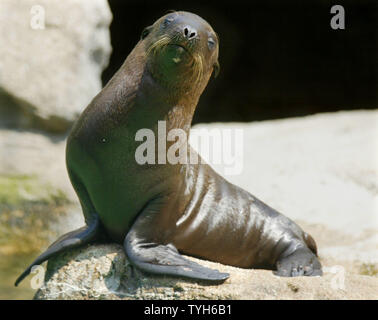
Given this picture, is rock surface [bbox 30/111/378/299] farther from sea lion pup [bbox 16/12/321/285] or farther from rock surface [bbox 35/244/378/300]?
sea lion pup [bbox 16/12/321/285]

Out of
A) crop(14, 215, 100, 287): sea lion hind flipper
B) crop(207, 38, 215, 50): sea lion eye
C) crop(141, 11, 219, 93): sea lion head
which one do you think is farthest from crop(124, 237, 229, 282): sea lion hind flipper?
crop(207, 38, 215, 50): sea lion eye

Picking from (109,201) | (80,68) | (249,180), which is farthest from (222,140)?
(109,201)

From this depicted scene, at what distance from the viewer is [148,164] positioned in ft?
14.0

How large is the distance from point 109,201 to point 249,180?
3.77 metres

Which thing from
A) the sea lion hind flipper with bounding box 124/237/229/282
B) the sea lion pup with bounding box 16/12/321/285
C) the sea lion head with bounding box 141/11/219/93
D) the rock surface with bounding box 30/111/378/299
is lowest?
the rock surface with bounding box 30/111/378/299

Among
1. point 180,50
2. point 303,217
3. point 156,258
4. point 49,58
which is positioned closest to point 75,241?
point 156,258

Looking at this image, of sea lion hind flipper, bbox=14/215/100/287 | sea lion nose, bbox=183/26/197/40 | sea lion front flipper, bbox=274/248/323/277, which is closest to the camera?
sea lion nose, bbox=183/26/197/40

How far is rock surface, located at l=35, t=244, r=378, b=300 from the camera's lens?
4004 millimetres

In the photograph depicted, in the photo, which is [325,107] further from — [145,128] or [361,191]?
[145,128]

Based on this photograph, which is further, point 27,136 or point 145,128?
point 27,136

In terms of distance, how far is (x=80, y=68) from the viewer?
8570 millimetres

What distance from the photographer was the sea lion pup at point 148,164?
4.11 m

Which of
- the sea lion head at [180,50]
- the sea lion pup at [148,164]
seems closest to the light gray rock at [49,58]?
the sea lion pup at [148,164]

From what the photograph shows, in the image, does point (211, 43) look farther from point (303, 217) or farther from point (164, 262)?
point (303, 217)
